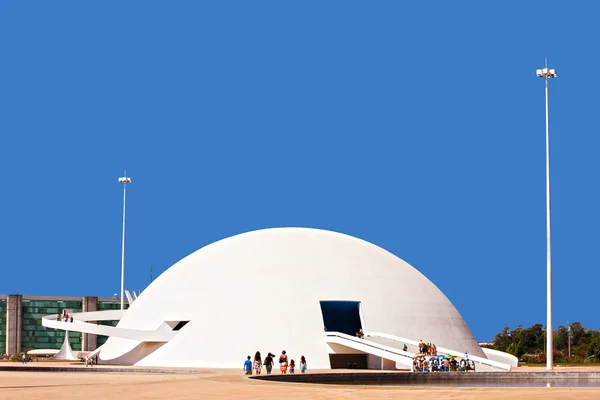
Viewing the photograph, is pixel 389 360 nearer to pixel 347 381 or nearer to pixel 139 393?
pixel 347 381

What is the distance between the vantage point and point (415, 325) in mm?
52219

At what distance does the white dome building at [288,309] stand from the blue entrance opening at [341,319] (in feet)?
0.19

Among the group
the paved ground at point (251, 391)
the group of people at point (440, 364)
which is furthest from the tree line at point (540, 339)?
the paved ground at point (251, 391)

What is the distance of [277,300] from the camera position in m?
51.3

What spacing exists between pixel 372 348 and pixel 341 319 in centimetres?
806

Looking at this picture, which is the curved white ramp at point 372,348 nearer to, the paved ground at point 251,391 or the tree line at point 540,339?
the paved ground at point 251,391

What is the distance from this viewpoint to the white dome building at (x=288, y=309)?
49250 mm

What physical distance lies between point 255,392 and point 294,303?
25.3 m

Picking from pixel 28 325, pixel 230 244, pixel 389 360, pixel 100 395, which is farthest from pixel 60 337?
pixel 100 395

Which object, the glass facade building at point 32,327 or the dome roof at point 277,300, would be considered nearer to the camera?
the dome roof at point 277,300

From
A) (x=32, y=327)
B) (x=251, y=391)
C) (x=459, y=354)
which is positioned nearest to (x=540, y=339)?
(x=32, y=327)

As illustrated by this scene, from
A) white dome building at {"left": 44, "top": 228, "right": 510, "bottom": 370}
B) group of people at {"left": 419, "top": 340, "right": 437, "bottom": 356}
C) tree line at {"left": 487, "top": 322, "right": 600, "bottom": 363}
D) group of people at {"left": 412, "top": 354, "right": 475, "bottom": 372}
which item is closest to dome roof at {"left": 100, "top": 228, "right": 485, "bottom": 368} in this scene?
white dome building at {"left": 44, "top": 228, "right": 510, "bottom": 370}

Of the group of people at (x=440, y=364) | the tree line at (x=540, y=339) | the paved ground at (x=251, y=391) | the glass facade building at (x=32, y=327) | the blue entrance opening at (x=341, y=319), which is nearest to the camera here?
the paved ground at (x=251, y=391)

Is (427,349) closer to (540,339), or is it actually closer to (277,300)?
(277,300)
